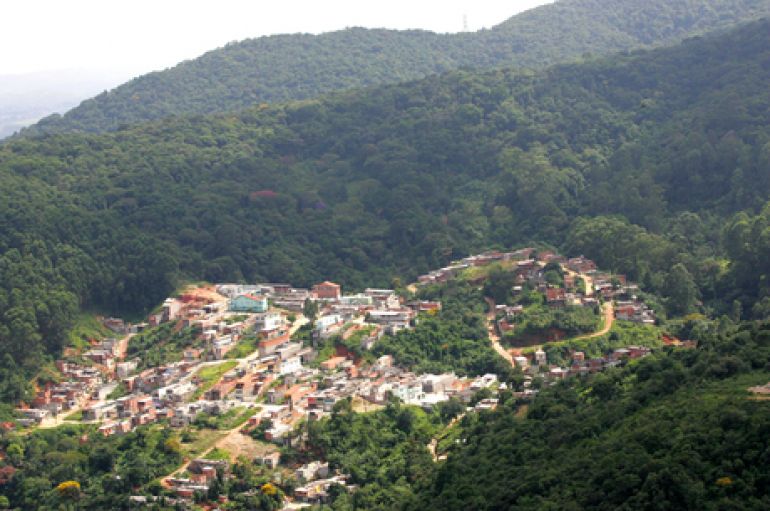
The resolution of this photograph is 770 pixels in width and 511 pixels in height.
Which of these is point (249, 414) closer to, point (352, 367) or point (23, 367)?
point (352, 367)

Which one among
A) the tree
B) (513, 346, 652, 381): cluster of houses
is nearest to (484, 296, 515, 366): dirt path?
(513, 346, 652, 381): cluster of houses

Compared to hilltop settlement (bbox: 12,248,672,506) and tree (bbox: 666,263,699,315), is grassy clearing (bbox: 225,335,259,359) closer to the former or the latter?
hilltop settlement (bbox: 12,248,672,506)

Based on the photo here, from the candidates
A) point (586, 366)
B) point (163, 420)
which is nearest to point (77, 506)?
point (163, 420)

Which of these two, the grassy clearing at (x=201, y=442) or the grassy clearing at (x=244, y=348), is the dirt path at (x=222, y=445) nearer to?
the grassy clearing at (x=201, y=442)

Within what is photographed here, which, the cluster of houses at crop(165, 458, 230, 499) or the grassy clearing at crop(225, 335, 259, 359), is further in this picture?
the grassy clearing at crop(225, 335, 259, 359)

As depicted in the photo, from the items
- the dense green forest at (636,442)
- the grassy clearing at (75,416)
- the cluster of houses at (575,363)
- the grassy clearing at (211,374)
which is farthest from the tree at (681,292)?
the grassy clearing at (75,416)
